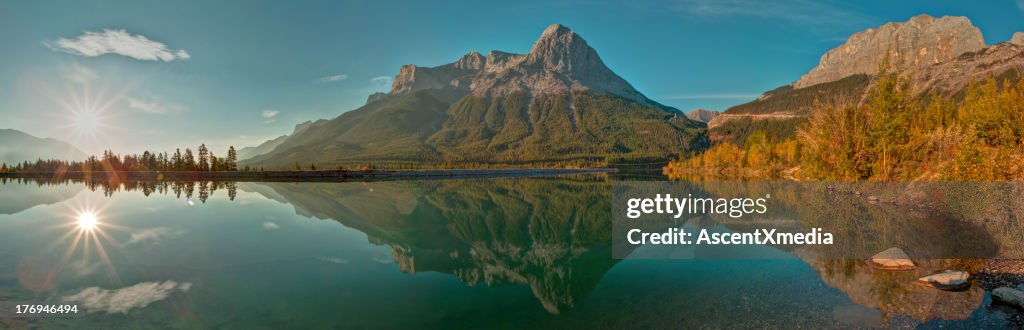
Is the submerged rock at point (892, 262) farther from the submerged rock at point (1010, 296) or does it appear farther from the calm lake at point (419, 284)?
the submerged rock at point (1010, 296)

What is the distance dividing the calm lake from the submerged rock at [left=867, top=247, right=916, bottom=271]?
72 cm

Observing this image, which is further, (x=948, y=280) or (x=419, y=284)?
(x=419, y=284)

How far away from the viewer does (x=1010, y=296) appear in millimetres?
10328

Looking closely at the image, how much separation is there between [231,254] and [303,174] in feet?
217

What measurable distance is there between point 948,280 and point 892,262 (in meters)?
2.18

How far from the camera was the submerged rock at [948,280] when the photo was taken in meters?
11.4

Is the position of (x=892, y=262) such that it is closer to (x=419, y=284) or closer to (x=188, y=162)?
(x=419, y=284)

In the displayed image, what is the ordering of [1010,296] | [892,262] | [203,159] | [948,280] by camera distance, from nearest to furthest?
[1010,296], [948,280], [892,262], [203,159]

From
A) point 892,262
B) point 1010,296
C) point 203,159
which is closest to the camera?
point 1010,296

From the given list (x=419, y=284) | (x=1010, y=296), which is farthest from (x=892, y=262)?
(x=419, y=284)

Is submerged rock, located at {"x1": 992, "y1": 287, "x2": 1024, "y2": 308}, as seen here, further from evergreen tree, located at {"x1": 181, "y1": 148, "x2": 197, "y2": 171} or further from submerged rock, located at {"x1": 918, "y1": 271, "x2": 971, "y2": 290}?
evergreen tree, located at {"x1": 181, "y1": 148, "x2": 197, "y2": 171}

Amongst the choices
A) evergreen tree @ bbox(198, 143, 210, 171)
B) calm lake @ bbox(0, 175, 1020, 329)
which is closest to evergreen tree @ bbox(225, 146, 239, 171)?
evergreen tree @ bbox(198, 143, 210, 171)

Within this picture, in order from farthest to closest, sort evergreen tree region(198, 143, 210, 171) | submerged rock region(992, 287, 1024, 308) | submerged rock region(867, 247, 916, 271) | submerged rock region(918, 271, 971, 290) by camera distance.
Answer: evergreen tree region(198, 143, 210, 171), submerged rock region(867, 247, 916, 271), submerged rock region(918, 271, 971, 290), submerged rock region(992, 287, 1024, 308)

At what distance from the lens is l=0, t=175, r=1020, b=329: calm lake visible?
9.54 meters
